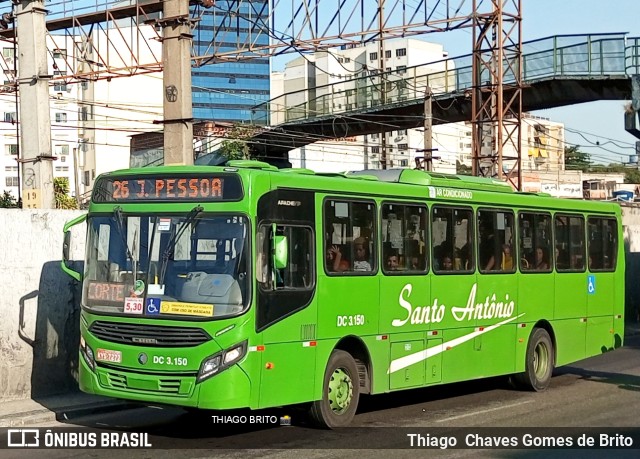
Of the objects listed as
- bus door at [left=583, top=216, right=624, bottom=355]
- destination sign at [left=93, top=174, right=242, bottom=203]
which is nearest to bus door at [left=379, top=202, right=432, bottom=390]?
→ destination sign at [left=93, top=174, right=242, bottom=203]

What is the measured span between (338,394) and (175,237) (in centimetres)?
291

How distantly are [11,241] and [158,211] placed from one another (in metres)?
3.52

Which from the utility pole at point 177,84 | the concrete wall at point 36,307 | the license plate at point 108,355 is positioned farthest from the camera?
the utility pole at point 177,84

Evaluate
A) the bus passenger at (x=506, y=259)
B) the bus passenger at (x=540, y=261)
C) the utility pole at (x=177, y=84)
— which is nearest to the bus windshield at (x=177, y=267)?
the bus passenger at (x=506, y=259)

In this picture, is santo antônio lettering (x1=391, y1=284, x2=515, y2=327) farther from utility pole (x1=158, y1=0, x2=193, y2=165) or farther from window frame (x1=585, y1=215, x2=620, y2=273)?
utility pole (x1=158, y1=0, x2=193, y2=165)

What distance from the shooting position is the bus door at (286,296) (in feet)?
34.8

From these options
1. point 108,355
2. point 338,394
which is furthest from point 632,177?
point 108,355

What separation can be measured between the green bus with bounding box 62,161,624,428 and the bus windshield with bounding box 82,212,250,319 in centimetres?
1

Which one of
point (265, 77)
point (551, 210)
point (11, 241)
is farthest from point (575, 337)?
point (265, 77)

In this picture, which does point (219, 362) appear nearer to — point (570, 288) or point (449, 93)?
point (570, 288)

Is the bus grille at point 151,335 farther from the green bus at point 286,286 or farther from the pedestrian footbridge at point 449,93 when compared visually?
the pedestrian footbridge at point 449,93

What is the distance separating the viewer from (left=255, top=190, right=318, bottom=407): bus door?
10617 millimetres

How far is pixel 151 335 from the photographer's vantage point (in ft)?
34.5

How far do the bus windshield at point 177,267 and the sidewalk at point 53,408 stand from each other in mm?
2037
